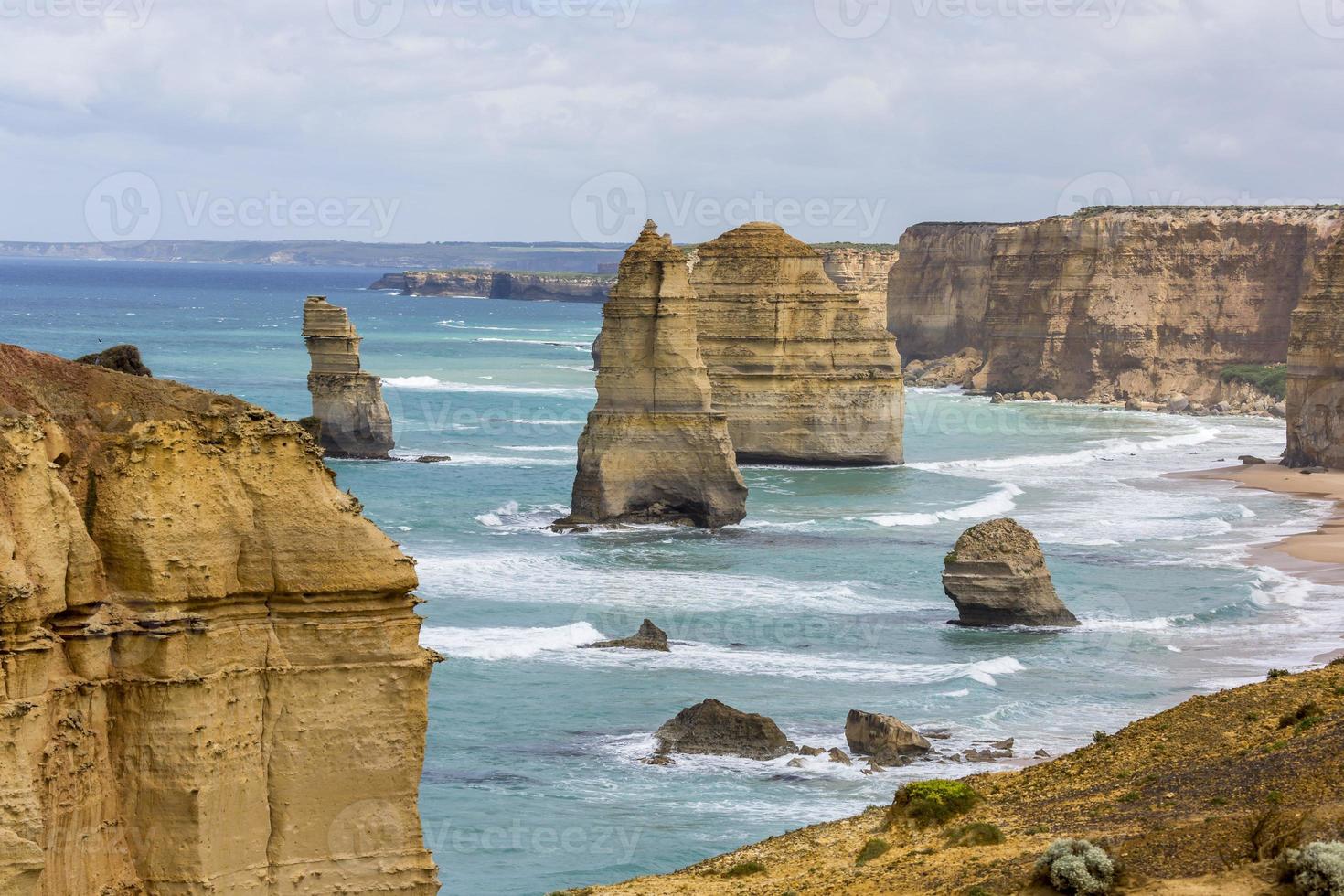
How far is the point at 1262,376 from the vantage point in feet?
334

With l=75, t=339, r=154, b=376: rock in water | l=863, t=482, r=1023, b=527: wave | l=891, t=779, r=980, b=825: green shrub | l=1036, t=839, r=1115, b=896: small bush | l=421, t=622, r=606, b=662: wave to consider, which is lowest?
l=421, t=622, r=606, b=662: wave

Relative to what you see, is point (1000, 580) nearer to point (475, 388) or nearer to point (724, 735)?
point (724, 735)

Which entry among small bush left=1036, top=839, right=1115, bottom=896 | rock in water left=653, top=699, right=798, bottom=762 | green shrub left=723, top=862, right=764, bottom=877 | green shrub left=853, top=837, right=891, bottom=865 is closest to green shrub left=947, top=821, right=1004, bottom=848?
green shrub left=853, top=837, right=891, bottom=865

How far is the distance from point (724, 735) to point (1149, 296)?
82.0 meters

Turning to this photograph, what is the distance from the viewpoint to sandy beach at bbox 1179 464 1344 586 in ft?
155

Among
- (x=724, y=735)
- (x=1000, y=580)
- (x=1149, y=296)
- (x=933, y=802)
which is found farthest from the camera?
(x=1149, y=296)

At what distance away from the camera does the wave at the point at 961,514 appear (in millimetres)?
55469

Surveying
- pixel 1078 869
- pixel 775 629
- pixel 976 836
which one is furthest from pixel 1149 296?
pixel 1078 869

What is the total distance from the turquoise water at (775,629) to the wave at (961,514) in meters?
0.18

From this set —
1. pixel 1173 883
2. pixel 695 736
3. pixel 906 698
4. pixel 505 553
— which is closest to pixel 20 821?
pixel 1173 883

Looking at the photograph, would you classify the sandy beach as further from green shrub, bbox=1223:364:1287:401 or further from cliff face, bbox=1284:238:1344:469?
green shrub, bbox=1223:364:1287:401

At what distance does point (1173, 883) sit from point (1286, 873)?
897 millimetres

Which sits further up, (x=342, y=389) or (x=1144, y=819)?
(x=342, y=389)

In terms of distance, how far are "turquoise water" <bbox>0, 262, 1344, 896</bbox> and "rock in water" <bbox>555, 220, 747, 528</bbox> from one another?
1.14 meters
